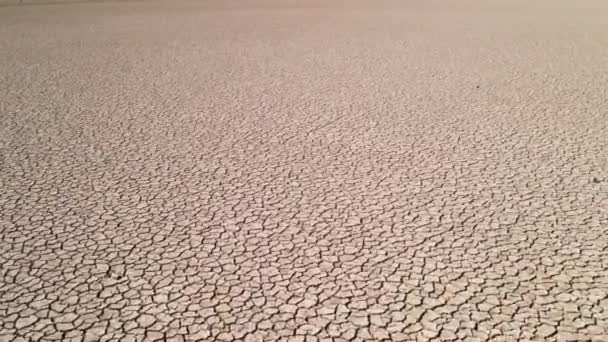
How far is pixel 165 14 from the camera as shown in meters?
4.43

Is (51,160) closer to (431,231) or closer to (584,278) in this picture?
(431,231)

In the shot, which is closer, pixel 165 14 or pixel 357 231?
pixel 357 231

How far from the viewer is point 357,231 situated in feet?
4.74

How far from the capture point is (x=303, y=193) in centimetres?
165

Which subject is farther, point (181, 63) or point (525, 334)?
point (181, 63)

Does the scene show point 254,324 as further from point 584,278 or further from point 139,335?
point 584,278

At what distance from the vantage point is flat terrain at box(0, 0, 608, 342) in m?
1.15

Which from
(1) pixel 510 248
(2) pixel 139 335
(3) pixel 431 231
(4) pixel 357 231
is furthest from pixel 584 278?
(2) pixel 139 335

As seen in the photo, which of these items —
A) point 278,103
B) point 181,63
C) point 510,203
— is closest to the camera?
point 510,203

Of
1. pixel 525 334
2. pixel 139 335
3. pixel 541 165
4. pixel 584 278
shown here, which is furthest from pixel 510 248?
pixel 139 335

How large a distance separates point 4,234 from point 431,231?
3.01 ft

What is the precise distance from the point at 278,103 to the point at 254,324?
139 cm

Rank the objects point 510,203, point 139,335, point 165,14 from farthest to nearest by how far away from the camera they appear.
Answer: point 165,14, point 510,203, point 139,335

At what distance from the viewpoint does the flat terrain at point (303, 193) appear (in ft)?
3.76
